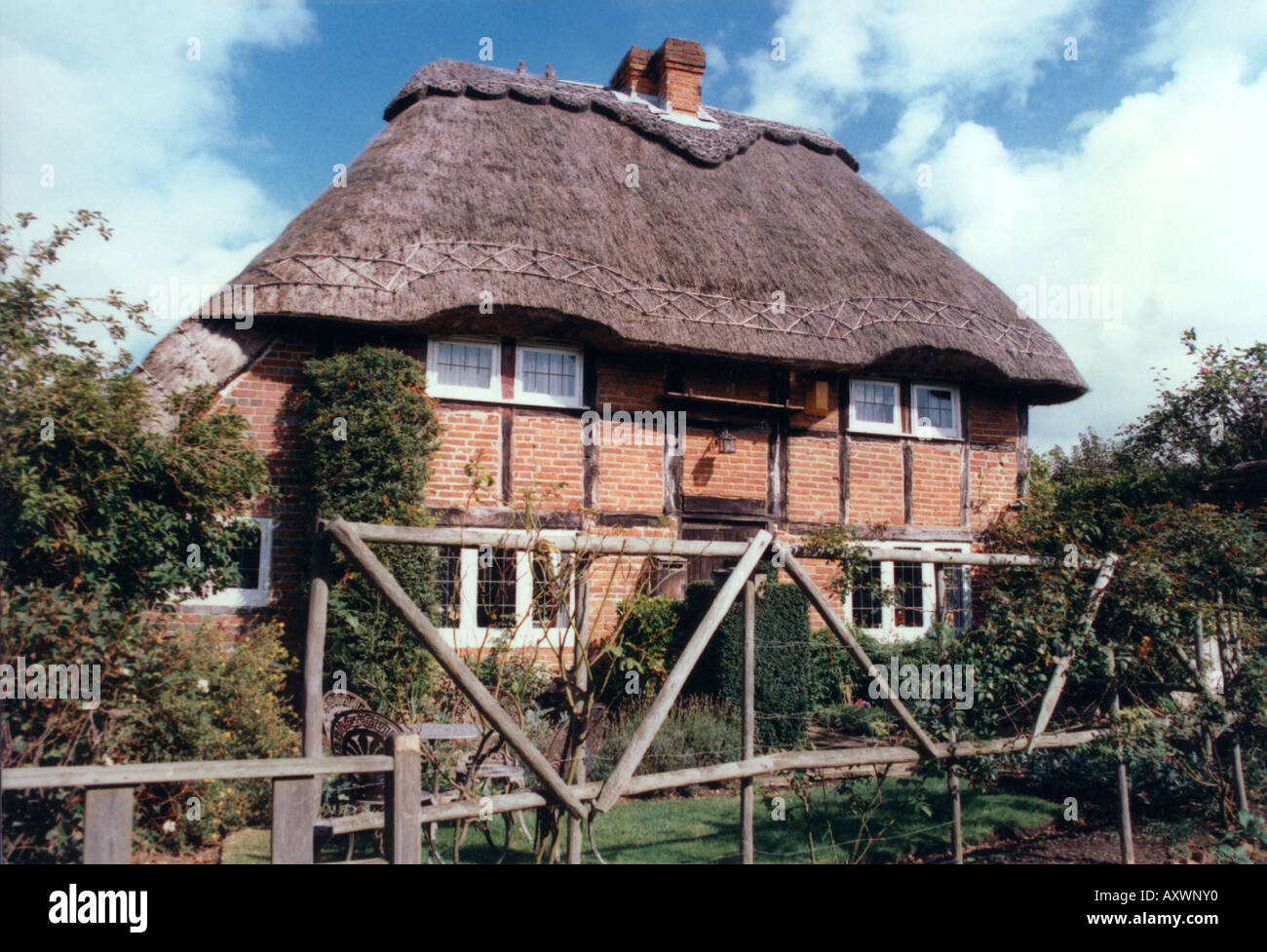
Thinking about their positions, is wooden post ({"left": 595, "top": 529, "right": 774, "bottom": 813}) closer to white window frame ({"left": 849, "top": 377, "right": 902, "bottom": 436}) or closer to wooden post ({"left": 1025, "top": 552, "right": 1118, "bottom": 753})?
wooden post ({"left": 1025, "top": 552, "right": 1118, "bottom": 753})

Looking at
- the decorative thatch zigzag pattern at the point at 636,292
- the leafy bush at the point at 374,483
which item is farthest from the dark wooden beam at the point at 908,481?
the leafy bush at the point at 374,483

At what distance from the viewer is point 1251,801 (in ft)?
18.2

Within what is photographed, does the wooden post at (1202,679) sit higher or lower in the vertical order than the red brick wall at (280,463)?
lower

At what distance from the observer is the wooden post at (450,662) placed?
3453mm

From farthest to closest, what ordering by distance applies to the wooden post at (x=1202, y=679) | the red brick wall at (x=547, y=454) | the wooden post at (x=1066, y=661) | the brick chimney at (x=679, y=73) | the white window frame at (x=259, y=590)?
1. the brick chimney at (x=679, y=73)
2. the red brick wall at (x=547, y=454)
3. the white window frame at (x=259, y=590)
4. the wooden post at (x=1202, y=679)
5. the wooden post at (x=1066, y=661)

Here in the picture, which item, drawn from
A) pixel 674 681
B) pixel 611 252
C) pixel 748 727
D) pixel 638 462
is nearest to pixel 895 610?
pixel 638 462

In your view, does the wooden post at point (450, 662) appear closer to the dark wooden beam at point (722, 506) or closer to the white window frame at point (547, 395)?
the white window frame at point (547, 395)

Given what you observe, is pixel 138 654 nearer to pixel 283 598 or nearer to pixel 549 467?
pixel 283 598

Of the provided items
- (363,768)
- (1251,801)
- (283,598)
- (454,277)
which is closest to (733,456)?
(454,277)

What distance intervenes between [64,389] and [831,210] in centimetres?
966

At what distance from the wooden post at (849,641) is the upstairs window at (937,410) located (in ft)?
22.4

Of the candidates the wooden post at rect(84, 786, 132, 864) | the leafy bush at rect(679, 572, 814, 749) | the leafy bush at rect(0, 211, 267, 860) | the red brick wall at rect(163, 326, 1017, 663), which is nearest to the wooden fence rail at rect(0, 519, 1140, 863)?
the wooden post at rect(84, 786, 132, 864)
